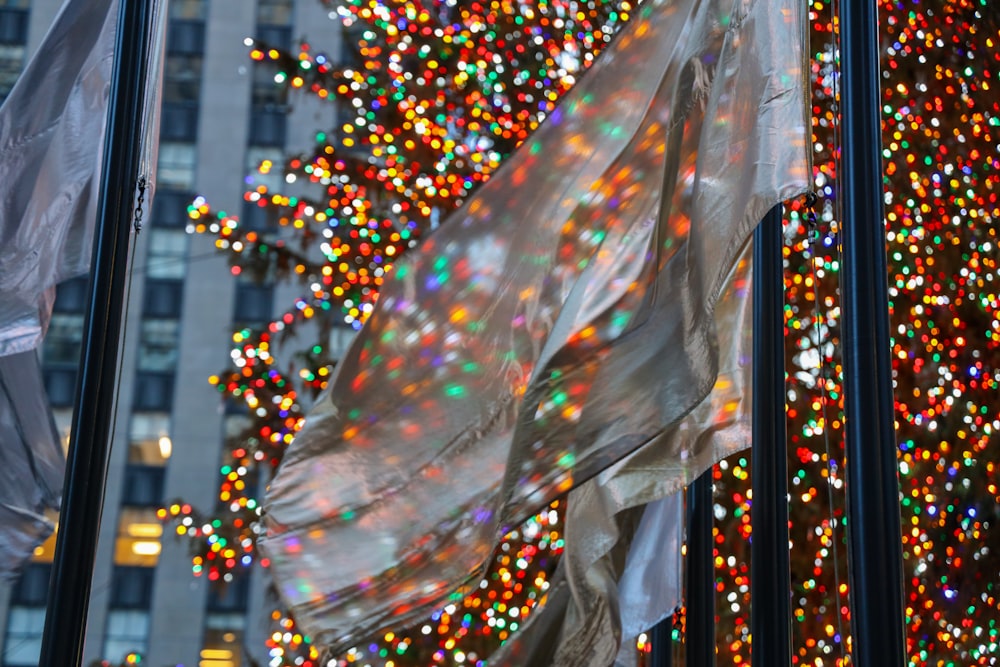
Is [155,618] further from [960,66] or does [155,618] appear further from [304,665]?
[960,66]

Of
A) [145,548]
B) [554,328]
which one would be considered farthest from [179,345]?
[554,328]

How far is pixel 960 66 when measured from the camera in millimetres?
7914

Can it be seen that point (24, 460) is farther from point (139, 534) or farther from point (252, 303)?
point (252, 303)

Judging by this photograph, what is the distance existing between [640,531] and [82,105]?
220 centimetres

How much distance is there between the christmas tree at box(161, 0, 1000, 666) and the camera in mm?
7023

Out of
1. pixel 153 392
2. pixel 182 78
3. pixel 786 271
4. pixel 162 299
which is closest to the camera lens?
pixel 786 271

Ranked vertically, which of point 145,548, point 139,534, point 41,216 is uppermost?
point 41,216

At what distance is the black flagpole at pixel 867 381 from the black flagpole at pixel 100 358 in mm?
1835

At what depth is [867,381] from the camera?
10.1 ft

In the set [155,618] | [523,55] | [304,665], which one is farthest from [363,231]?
[155,618]

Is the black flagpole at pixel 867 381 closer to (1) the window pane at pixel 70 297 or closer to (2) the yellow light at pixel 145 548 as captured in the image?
(2) the yellow light at pixel 145 548

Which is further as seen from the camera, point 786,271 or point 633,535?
point 786,271

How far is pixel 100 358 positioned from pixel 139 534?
8673 mm

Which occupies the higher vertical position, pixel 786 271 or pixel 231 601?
pixel 786 271
